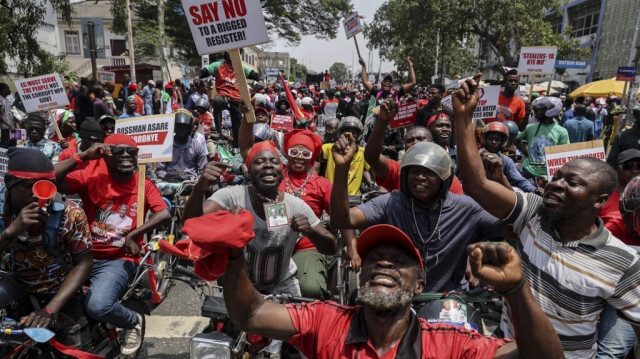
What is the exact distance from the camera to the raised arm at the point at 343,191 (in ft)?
9.59

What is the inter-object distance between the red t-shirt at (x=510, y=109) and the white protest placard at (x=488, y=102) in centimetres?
104

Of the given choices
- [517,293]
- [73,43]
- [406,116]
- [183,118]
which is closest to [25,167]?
[517,293]

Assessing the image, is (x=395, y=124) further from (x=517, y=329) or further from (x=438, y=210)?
(x=517, y=329)

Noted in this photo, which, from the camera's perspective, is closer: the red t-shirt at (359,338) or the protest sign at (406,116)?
the red t-shirt at (359,338)

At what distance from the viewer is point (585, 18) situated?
3550 centimetres

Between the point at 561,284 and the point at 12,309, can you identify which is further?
the point at 12,309

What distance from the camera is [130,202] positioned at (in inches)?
160

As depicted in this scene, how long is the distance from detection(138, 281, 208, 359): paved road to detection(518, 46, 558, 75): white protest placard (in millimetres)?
8121

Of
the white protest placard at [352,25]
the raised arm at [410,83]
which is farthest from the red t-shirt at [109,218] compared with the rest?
the white protest placard at [352,25]

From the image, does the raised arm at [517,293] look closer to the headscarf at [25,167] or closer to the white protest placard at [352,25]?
the headscarf at [25,167]

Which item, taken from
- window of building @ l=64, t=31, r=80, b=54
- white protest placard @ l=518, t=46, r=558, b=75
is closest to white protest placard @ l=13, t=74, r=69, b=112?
white protest placard @ l=518, t=46, r=558, b=75

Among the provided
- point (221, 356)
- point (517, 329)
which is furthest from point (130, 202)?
point (517, 329)

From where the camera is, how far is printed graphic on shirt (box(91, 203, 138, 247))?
3.85 m

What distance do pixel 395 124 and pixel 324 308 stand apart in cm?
524
